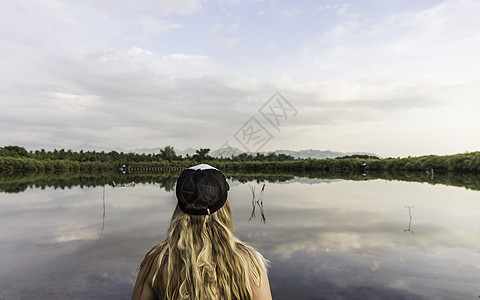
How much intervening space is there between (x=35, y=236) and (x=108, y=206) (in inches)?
234

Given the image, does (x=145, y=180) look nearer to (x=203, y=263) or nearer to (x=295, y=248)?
(x=295, y=248)

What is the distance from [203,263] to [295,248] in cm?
650

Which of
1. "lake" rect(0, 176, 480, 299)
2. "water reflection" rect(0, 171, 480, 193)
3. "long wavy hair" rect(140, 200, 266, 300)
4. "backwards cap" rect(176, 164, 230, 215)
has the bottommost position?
"lake" rect(0, 176, 480, 299)

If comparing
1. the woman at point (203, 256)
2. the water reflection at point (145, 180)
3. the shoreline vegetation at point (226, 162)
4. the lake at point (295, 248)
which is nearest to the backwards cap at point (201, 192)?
the woman at point (203, 256)

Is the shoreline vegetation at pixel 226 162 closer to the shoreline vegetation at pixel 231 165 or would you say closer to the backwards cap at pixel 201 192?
the shoreline vegetation at pixel 231 165

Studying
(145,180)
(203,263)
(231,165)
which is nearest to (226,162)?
(231,165)

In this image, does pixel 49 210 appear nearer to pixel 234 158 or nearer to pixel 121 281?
pixel 121 281

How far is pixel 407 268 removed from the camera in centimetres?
601

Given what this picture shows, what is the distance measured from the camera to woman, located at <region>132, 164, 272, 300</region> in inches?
50.9

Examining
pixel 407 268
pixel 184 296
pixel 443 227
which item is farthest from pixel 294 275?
pixel 443 227

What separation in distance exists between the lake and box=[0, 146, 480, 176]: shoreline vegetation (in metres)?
36.2

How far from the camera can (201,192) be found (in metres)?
1.26

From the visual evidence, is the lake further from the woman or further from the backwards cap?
the backwards cap

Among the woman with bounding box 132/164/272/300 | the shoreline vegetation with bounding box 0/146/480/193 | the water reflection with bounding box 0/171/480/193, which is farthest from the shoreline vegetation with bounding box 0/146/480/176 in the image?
the woman with bounding box 132/164/272/300
